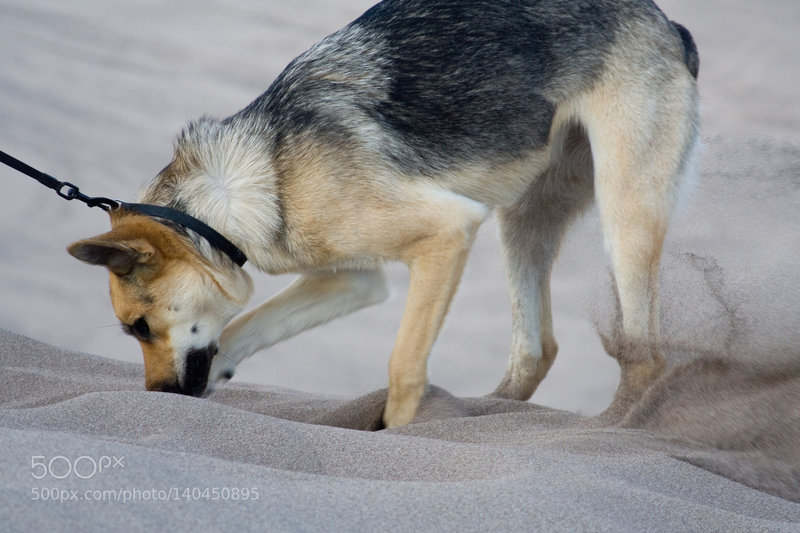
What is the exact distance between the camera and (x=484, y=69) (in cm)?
342

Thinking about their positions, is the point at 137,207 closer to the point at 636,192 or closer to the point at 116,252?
the point at 116,252

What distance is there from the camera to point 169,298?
3158 millimetres

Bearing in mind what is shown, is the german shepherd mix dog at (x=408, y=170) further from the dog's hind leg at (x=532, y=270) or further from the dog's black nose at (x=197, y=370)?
the dog's hind leg at (x=532, y=270)

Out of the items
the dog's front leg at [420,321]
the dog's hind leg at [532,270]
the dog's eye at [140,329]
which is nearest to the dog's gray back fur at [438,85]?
the dog's front leg at [420,321]

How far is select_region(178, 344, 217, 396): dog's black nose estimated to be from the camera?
10.7 ft

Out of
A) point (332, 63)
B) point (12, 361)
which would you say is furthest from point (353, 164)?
point (12, 361)

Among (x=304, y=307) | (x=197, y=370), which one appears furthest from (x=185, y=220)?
(x=304, y=307)

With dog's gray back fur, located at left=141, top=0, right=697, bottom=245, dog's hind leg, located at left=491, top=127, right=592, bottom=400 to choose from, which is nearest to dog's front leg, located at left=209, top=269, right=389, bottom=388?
dog's gray back fur, located at left=141, top=0, right=697, bottom=245

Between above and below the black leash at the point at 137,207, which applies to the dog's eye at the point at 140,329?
below

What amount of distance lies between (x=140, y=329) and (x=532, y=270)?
194 centimetres

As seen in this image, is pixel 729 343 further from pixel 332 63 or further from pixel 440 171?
pixel 332 63

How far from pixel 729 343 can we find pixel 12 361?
3.28 meters

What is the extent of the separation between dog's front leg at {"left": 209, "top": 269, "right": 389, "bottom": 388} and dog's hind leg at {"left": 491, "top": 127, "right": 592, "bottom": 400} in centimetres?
79

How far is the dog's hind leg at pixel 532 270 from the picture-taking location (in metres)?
4.05
